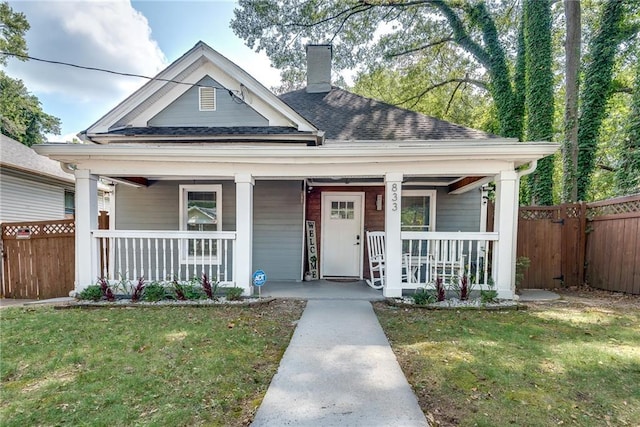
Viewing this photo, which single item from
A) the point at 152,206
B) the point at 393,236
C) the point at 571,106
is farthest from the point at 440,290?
the point at 571,106

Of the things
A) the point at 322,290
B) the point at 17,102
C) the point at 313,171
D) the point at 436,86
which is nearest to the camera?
the point at 313,171

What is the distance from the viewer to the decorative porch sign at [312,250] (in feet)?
24.0

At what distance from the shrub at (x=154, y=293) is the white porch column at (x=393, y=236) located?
13.0 feet

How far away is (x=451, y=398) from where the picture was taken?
A: 243 cm

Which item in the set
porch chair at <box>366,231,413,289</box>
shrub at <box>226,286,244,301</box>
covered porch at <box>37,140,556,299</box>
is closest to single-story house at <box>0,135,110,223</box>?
covered porch at <box>37,140,556,299</box>

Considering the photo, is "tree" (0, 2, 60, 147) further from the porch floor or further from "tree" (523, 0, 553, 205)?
"tree" (523, 0, 553, 205)

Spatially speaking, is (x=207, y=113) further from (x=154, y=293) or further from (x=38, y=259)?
(x=38, y=259)

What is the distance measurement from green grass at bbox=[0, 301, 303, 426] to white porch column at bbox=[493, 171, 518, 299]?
366 cm

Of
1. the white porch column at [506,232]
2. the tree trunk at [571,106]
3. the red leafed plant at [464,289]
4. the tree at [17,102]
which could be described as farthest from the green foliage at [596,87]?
the tree at [17,102]

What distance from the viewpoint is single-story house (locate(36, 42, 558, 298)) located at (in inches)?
212

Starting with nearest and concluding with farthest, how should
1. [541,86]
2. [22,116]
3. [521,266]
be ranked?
[521,266] < [541,86] < [22,116]

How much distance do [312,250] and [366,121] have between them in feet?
12.2

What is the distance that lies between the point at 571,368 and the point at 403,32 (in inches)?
560

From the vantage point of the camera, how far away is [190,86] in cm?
714
